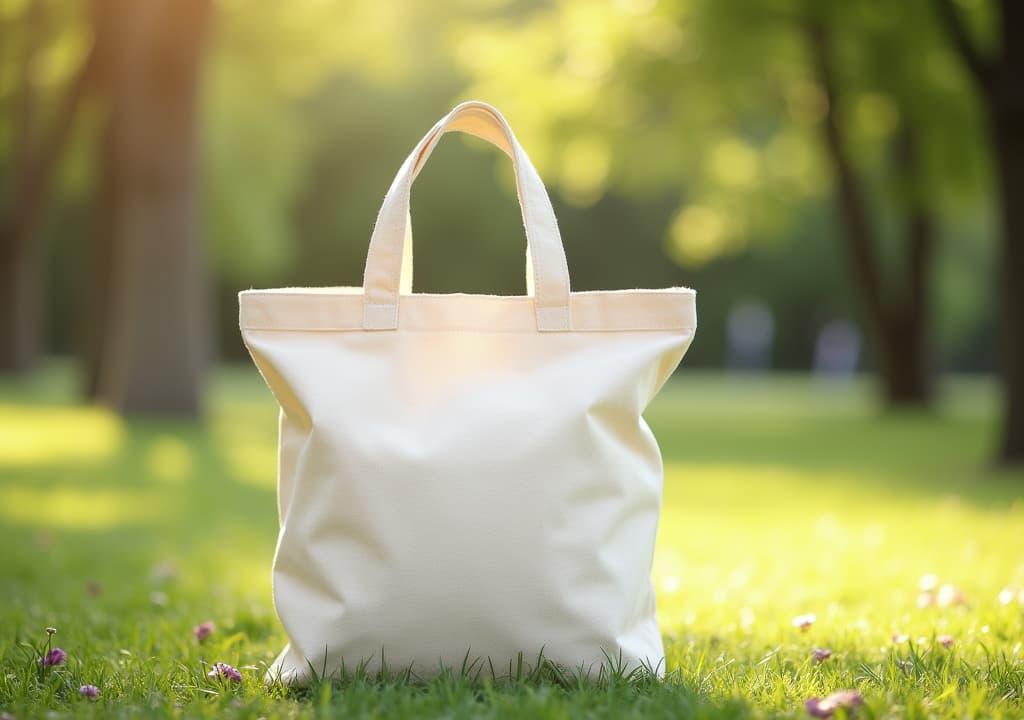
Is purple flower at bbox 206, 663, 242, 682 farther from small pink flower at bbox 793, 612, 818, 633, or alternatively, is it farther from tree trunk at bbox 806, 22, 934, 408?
tree trunk at bbox 806, 22, 934, 408

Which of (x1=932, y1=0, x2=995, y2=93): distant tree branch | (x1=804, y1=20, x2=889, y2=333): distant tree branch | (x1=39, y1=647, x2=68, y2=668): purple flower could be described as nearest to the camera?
(x1=39, y1=647, x2=68, y2=668): purple flower

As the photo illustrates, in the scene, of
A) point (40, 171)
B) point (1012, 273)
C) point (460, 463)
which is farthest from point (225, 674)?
point (40, 171)

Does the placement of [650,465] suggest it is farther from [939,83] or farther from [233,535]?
[939,83]

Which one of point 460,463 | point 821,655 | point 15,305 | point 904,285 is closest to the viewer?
point 460,463

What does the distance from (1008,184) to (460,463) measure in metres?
7.26

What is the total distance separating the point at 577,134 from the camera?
15055mm

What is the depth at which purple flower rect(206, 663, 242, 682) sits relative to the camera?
8.21 feet

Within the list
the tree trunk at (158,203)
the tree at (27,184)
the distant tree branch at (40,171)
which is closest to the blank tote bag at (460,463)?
the tree trunk at (158,203)

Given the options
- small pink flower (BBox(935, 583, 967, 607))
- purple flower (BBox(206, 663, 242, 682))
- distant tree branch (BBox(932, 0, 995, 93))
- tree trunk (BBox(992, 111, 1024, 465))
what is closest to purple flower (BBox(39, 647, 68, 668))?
purple flower (BBox(206, 663, 242, 682))

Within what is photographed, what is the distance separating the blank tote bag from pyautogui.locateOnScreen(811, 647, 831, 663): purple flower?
472 mm

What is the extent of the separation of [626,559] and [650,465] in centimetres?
23

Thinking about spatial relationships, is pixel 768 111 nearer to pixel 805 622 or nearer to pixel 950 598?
pixel 950 598

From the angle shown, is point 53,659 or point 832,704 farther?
point 53,659

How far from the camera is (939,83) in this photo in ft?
45.2
